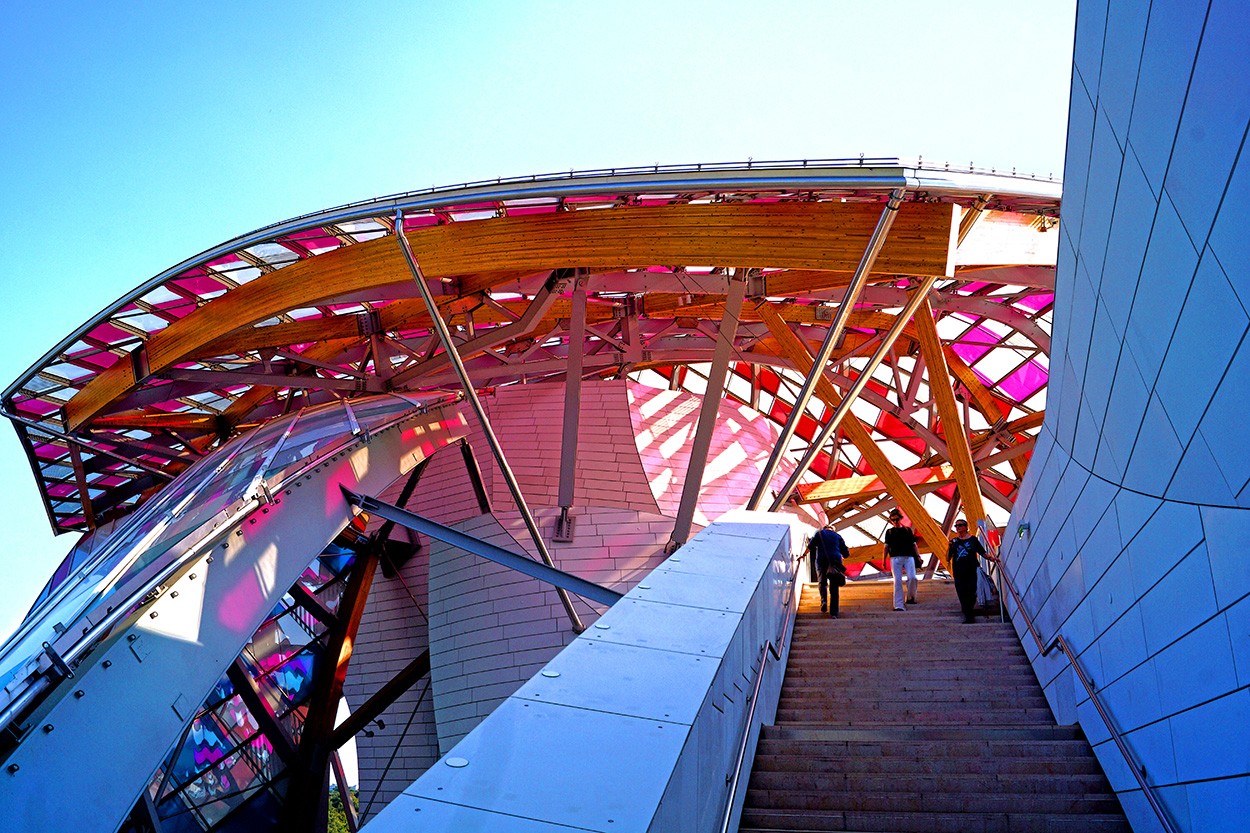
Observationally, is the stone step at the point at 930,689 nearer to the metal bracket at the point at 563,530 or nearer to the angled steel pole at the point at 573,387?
A: the angled steel pole at the point at 573,387

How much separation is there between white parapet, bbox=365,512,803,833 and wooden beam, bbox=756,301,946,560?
12157 millimetres

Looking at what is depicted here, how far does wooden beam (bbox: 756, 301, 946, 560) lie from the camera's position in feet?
62.5

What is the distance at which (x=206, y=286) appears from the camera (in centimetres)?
1886

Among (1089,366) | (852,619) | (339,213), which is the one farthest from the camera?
(339,213)

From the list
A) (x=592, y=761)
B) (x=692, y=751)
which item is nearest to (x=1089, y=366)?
(x=692, y=751)

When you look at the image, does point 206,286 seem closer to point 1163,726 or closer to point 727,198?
point 727,198

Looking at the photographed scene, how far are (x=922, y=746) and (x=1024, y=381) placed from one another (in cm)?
2541

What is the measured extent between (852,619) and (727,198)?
18.8 ft

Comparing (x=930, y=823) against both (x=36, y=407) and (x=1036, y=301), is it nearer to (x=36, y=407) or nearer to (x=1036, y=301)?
(x=1036, y=301)

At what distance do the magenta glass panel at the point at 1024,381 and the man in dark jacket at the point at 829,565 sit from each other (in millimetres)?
18218

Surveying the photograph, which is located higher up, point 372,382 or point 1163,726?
point 372,382

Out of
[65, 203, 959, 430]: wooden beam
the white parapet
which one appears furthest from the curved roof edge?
the white parapet

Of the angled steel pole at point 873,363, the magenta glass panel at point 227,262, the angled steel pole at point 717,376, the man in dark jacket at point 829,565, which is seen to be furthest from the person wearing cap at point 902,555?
the magenta glass panel at point 227,262

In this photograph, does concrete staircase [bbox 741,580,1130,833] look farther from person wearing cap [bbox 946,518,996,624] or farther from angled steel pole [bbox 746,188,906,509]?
angled steel pole [bbox 746,188,906,509]
